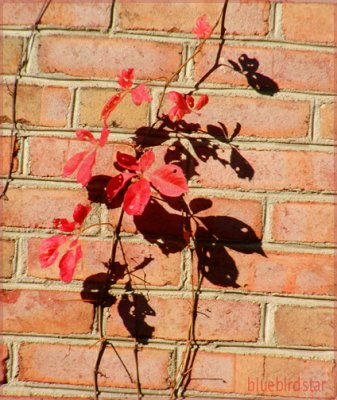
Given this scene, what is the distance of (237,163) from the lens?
2.85 feet

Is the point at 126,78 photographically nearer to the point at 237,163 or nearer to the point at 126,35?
the point at 126,35

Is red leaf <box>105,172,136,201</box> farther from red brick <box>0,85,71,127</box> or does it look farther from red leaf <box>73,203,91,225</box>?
red brick <box>0,85,71,127</box>

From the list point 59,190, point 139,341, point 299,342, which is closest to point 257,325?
point 299,342

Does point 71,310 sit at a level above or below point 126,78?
below

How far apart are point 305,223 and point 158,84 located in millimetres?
419

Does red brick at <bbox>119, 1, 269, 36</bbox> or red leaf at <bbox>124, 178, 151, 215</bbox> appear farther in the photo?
red brick at <bbox>119, 1, 269, 36</bbox>

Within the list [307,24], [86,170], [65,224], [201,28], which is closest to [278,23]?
[307,24]

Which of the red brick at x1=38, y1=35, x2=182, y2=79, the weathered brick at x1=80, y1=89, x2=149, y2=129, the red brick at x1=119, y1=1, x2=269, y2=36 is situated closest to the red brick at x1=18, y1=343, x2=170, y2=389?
the weathered brick at x1=80, y1=89, x2=149, y2=129

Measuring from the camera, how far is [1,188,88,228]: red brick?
34.2 inches

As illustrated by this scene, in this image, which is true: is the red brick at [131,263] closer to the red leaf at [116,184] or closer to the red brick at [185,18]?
the red leaf at [116,184]

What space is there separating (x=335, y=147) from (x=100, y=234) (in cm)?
52

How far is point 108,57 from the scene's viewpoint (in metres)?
0.88

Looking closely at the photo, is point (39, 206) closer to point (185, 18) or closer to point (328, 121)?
point (185, 18)

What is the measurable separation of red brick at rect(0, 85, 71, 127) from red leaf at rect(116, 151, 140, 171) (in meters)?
0.16
